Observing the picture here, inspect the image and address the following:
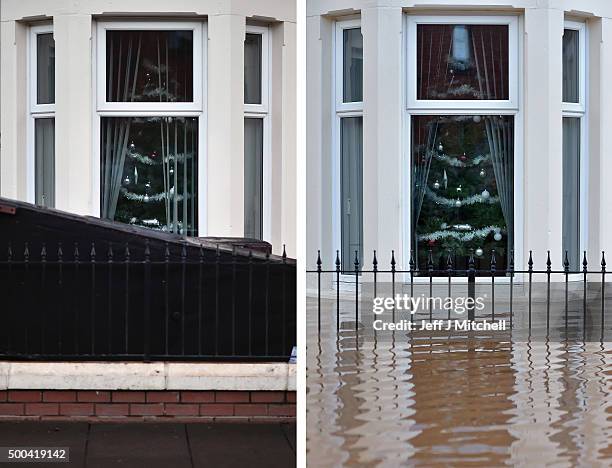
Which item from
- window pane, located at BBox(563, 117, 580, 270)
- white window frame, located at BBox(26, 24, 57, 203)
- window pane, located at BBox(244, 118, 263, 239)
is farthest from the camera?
window pane, located at BBox(244, 118, 263, 239)

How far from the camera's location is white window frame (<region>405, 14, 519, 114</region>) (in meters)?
2.64

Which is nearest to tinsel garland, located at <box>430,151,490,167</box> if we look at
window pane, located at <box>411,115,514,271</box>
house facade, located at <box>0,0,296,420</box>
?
window pane, located at <box>411,115,514,271</box>

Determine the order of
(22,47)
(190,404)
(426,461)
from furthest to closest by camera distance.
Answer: (190,404) → (22,47) → (426,461)

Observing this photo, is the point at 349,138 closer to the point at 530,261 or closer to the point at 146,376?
the point at 530,261

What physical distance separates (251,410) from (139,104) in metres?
0.99

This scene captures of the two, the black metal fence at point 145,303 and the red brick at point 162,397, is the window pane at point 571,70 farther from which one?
the red brick at point 162,397

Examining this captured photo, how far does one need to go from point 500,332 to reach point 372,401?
0.37 metres

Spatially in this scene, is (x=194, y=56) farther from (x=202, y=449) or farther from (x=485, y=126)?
(x=202, y=449)

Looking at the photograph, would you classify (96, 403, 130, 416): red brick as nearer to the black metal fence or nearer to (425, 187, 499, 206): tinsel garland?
the black metal fence

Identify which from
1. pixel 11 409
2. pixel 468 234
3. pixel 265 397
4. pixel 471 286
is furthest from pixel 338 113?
pixel 11 409

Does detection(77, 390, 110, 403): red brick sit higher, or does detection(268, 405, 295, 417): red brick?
detection(77, 390, 110, 403): red brick

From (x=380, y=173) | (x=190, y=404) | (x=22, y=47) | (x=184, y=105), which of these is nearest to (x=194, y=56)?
(x=184, y=105)

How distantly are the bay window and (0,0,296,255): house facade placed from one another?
52 centimetres

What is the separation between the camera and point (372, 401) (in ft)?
8.87
